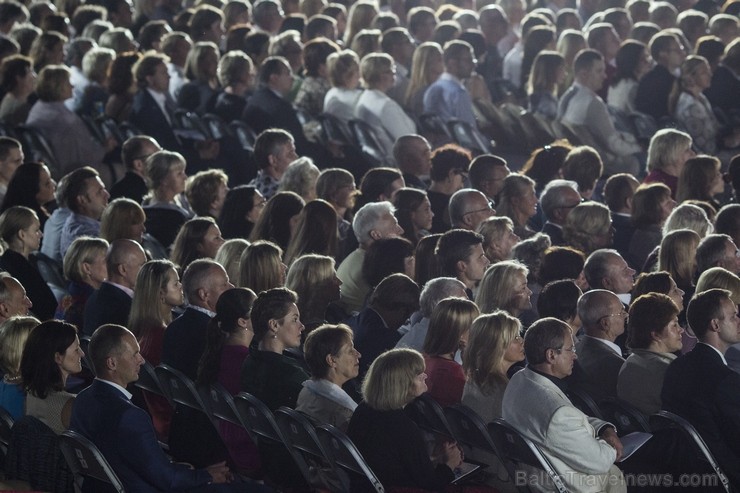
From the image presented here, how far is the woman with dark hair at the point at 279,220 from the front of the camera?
938 cm

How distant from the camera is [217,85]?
13.4 meters

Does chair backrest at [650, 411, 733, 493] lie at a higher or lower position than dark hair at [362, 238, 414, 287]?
higher

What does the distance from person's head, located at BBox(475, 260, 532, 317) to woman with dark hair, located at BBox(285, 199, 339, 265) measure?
1.44m

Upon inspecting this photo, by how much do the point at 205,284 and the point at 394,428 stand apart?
1.90 m

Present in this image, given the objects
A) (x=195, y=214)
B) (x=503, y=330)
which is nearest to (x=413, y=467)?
(x=503, y=330)

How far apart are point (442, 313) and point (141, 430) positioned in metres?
1.63

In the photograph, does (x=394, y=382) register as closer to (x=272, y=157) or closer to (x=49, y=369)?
(x=49, y=369)

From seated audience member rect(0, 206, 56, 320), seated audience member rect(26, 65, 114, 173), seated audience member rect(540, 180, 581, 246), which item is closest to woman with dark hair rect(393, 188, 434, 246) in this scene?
seated audience member rect(540, 180, 581, 246)

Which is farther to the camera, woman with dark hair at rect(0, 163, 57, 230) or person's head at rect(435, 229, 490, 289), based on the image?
woman with dark hair at rect(0, 163, 57, 230)

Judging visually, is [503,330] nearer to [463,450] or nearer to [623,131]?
[463,450]

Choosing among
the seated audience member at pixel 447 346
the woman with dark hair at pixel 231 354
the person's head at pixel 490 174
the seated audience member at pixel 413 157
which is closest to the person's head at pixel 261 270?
the woman with dark hair at pixel 231 354

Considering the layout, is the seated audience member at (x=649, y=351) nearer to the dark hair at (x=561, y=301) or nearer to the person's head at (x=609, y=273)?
the dark hair at (x=561, y=301)

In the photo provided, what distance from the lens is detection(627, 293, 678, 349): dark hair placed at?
6914mm

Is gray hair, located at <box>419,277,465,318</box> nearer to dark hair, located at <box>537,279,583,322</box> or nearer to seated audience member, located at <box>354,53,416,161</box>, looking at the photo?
dark hair, located at <box>537,279,583,322</box>
